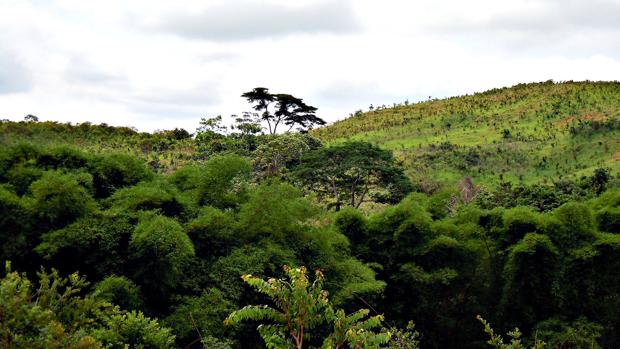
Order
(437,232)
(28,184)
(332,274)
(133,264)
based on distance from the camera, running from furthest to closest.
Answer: (437,232) < (332,274) < (28,184) < (133,264)

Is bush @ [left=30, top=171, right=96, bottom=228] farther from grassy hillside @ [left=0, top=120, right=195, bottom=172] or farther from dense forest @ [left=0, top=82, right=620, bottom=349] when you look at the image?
grassy hillside @ [left=0, top=120, right=195, bottom=172]

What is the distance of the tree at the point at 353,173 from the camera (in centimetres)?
2900

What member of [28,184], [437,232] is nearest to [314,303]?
[28,184]

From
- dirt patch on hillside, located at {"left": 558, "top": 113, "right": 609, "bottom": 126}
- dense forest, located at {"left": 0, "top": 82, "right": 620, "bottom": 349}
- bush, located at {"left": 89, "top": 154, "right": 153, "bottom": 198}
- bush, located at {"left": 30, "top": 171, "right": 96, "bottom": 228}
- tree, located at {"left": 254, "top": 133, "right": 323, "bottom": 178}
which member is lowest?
dense forest, located at {"left": 0, "top": 82, "right": 620, "bottom": 349}

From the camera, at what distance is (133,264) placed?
13.0 m

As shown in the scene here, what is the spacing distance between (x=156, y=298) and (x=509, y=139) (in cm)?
3460

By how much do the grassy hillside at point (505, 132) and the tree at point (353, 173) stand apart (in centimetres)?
658

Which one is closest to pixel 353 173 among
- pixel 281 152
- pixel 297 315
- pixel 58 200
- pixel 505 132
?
pixel 281 152

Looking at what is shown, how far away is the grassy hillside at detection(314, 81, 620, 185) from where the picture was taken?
37125 millimetres

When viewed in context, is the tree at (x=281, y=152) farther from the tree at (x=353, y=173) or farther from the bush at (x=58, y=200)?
the bush at (x=58, y=200)

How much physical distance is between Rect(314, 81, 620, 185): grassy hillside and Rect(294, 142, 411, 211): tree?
6583 mm

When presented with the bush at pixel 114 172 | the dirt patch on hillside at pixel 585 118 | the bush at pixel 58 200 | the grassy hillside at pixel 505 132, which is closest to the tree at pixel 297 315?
the bush at pixel 58 200

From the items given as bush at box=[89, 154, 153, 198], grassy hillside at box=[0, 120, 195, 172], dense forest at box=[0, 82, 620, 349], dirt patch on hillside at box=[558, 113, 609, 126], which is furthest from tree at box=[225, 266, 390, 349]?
dirt patch on hillside at box=[558, 113, 609, 126]

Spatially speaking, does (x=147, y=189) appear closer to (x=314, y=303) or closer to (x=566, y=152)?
(x=314, y=303)
